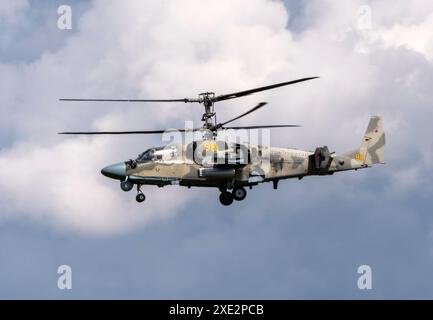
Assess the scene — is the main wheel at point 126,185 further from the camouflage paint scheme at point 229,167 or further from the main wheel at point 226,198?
the main wheel at point 226,198

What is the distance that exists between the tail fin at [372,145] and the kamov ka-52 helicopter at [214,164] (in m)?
3.86

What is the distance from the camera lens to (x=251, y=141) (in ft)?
223

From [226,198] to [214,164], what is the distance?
364cm

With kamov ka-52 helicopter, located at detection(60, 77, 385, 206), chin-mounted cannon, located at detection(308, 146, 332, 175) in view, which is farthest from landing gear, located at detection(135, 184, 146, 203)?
chin-mounted cannon, located at detection(308, 146, 332, 175)

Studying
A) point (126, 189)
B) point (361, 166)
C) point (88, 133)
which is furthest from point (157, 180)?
point (361, 166)

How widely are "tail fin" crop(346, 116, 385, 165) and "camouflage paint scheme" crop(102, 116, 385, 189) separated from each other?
2.75 feet

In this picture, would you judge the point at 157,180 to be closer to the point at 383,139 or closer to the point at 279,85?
the point at 279,85

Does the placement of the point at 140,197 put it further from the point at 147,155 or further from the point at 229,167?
the point at 229,167

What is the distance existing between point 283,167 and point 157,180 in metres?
9.75

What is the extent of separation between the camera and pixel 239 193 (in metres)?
68.6

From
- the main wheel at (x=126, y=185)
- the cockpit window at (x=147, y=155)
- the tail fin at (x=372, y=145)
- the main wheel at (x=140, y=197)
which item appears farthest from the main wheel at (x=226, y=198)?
the tail fin at (x=372, y=145)

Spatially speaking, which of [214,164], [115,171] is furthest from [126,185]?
[214,164]

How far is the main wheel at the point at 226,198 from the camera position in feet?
226

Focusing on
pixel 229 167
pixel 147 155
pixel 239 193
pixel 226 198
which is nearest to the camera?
pixel 147 155
